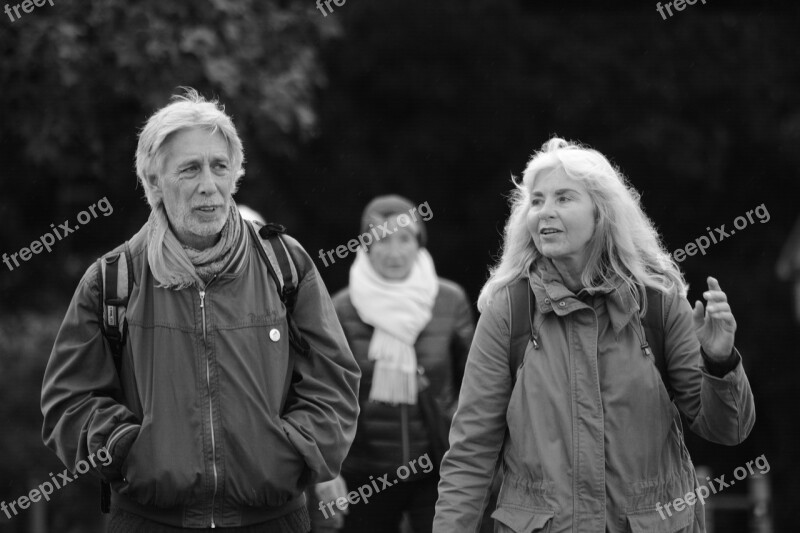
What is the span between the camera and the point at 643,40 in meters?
12.6

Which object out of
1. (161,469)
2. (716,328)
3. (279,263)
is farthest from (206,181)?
(716,328)

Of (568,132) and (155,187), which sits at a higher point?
(568,132)

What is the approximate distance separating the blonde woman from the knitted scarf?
821 millimetres

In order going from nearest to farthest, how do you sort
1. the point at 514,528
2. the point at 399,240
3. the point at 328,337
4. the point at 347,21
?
the point at 514,528 < the point at 328,337 < the point at 399,240 < the point at 347,21

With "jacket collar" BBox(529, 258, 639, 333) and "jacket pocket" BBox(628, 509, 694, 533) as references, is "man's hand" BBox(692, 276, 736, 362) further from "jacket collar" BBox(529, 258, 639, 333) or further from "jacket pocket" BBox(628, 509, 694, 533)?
"jacket pocket" BBox(628, 509, 694, 533)

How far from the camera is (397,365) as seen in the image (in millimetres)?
6172

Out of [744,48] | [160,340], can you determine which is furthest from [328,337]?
[744,48]

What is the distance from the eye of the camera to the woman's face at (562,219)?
158 inches

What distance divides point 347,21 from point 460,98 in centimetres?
142

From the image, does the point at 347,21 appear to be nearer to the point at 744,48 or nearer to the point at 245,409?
the point at 744,48

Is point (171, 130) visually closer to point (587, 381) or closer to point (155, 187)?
point (155, 187)

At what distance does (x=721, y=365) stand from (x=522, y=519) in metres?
0.74

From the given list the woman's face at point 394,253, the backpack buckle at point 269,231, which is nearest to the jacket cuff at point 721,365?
the backpack buckle at point 269,231

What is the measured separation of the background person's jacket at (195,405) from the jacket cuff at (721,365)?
114 centimetres
